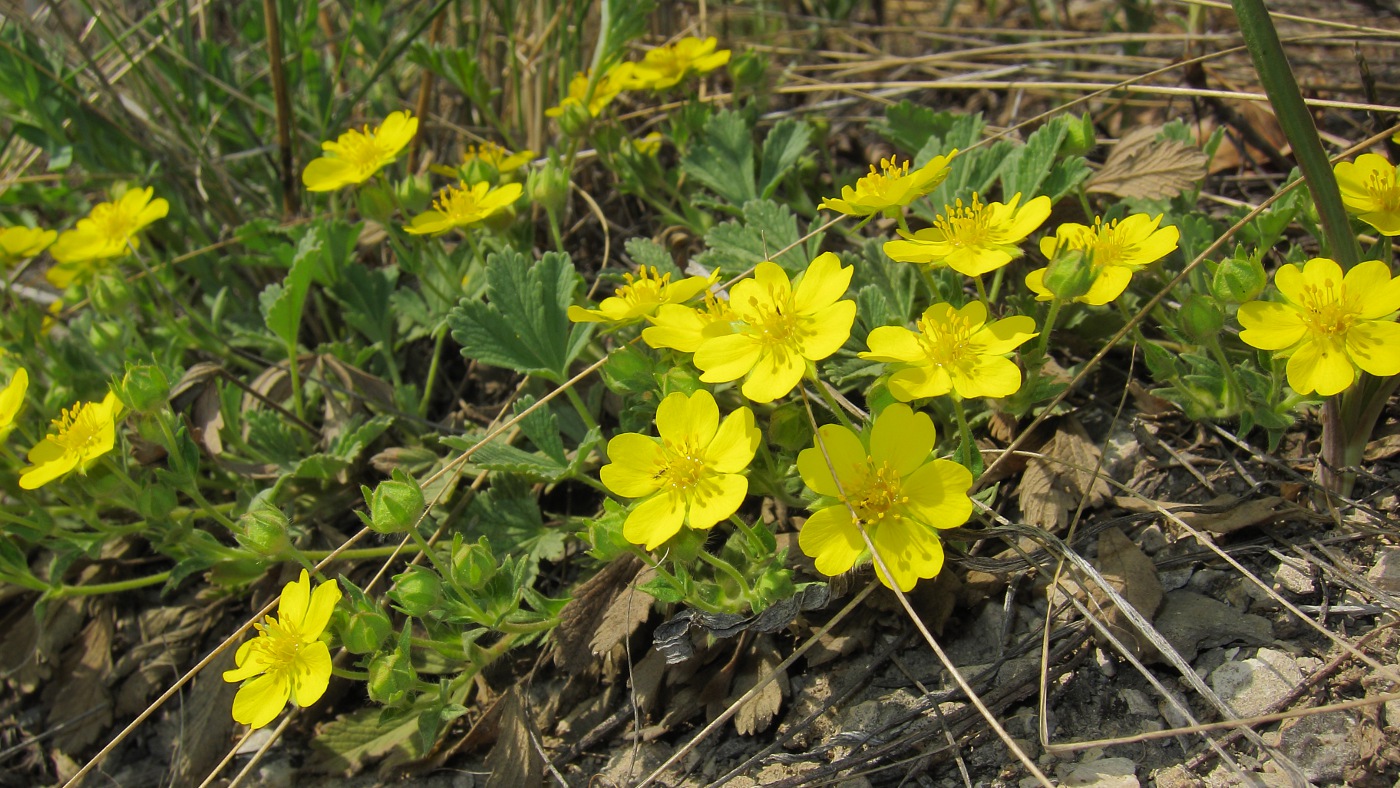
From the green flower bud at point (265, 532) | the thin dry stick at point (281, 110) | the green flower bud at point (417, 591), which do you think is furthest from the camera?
the thin dry stick at point (281, 110)

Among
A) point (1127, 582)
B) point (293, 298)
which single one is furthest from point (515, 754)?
point (293, 298)

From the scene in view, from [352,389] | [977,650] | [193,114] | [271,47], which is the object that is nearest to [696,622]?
[977,650]

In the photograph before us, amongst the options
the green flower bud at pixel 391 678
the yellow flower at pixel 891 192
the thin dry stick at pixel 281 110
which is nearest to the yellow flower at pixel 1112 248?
the yellow flower at pixel 891 192

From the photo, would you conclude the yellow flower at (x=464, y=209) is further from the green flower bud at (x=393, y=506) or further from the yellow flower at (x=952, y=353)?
the yellow flower at (x=952, y=353)

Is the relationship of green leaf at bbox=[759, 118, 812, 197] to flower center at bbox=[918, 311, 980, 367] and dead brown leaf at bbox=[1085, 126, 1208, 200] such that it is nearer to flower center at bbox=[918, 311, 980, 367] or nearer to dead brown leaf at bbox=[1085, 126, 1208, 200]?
dead brown leaf at bbox=[1085, 126, 1208, 200]

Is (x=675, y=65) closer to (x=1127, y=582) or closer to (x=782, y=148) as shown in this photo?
(x=782, y=148)

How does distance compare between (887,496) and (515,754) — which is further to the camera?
(515,754)
